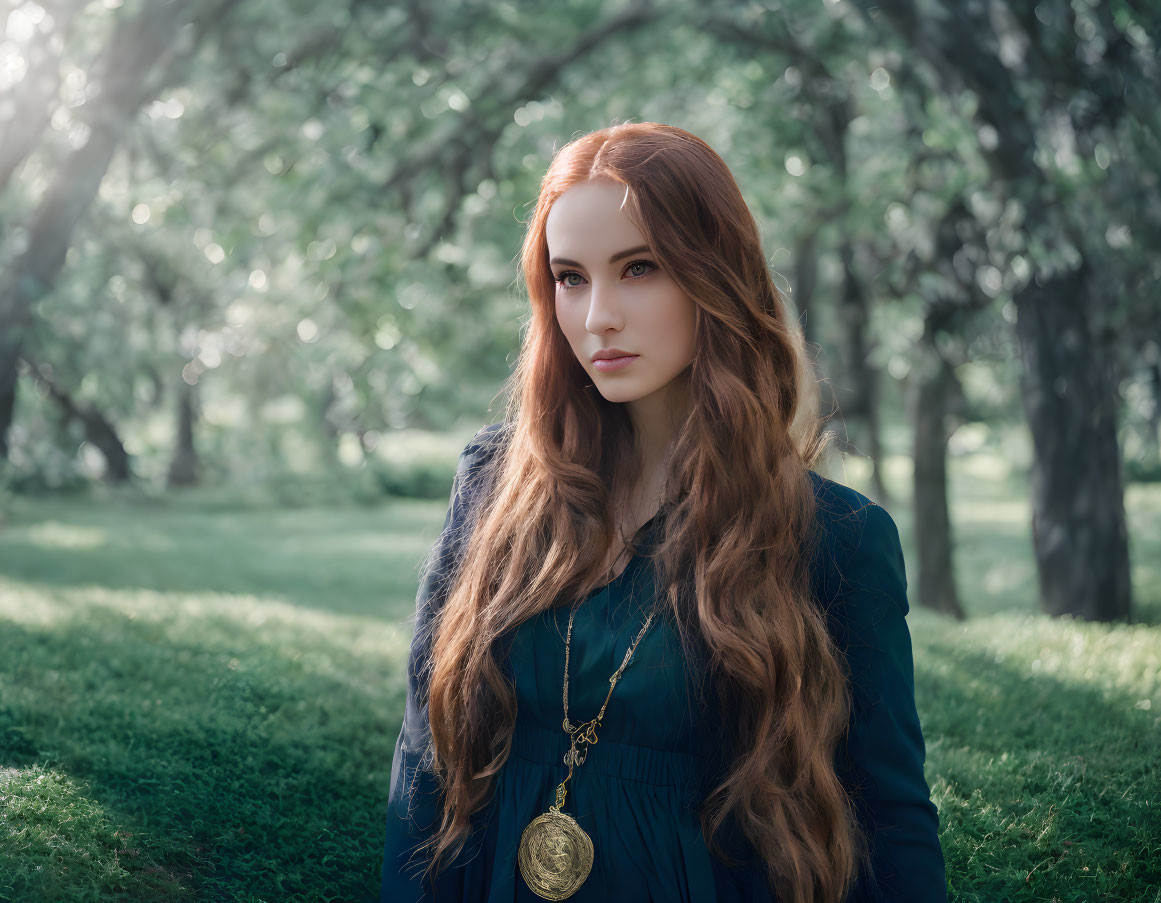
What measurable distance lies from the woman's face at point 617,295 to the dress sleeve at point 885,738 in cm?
51

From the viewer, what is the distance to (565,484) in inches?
81.2

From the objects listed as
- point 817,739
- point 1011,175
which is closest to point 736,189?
point 817,739

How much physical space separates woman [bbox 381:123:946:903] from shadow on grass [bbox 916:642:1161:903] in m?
0.64

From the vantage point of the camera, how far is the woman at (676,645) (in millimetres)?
1808

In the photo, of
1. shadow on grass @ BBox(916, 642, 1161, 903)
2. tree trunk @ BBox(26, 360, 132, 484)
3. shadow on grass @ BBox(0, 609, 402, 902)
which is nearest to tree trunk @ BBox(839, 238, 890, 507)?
shadow on grass @ BBox(916, 642, 1161, 903)

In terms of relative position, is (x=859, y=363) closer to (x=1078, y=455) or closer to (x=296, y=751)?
(x=1078, y=455)

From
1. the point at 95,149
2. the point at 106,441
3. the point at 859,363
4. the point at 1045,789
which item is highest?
the point at 95,149

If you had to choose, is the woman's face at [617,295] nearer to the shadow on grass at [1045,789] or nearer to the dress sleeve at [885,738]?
the dress sleeve at [885,738]

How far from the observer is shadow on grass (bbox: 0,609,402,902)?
2260 millimetres

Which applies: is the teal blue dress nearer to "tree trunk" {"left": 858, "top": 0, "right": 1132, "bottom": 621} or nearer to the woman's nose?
the woman's nose

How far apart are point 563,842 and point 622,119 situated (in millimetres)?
4666

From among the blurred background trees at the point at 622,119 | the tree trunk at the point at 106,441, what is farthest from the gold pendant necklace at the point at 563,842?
the tree trunk at the point at 106,441

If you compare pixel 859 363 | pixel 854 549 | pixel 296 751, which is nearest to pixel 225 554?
pixel 859 363

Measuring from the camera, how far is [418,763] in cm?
207
